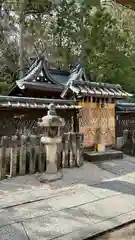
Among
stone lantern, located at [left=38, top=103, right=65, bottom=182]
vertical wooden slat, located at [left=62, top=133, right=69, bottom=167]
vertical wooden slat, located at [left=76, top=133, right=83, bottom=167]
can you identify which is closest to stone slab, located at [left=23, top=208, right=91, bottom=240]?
stone lantern, located at [left=38, top=103, right=65, bottom=182]

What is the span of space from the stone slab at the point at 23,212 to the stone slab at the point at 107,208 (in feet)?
2.21

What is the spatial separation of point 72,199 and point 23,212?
Result: 1044 mm

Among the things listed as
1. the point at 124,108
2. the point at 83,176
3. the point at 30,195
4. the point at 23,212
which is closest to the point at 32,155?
the point at 30,195

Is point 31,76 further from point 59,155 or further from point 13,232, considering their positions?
point 13,232

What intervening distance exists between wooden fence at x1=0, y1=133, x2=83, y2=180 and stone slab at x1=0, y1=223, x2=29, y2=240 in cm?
220

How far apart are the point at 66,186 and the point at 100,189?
78 cm

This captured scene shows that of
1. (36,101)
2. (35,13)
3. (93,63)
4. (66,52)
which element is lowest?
(36,101)

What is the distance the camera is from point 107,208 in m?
4.18

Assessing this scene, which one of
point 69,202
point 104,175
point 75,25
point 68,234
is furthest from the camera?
point 75,25

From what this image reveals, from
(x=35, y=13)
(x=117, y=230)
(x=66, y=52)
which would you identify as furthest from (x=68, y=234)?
(x=35, y=13)

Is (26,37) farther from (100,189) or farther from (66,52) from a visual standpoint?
(100,189)

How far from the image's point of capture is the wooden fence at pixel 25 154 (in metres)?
5.56

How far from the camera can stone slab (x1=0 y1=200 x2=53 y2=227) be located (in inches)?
145

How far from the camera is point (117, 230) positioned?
3.53 metres
